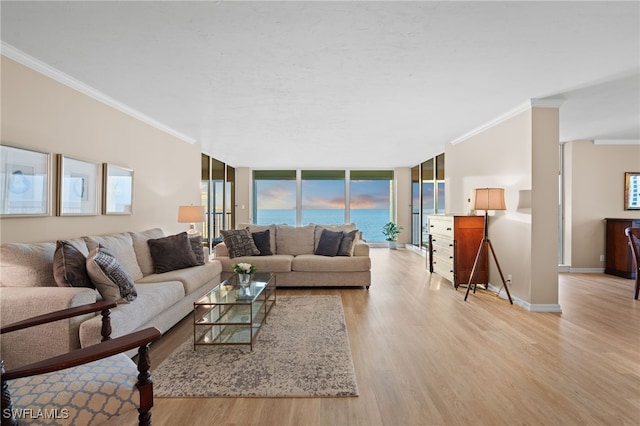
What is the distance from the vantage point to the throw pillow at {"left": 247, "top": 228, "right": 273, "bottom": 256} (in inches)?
205

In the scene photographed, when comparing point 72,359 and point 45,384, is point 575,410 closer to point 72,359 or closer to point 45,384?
point 72,359

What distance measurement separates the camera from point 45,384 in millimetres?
1390

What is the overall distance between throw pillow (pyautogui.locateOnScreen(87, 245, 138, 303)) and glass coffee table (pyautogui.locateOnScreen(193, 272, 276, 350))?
541mm

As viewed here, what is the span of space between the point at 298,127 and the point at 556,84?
329cm

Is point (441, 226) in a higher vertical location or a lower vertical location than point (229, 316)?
higher

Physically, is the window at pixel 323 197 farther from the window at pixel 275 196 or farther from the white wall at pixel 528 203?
the white wall at pixel 528 203

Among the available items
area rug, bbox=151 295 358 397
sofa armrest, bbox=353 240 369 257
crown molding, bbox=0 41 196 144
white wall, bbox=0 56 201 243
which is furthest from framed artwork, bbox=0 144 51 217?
sofa armrest, bbox=353 240 369 257

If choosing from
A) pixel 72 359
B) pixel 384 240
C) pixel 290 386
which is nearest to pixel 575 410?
pixel 290 386

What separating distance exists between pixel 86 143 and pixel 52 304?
2.03 metres

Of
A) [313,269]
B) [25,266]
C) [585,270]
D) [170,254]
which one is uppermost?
[25,266]

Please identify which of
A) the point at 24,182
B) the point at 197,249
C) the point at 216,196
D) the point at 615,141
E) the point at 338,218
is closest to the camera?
the point at 24,182

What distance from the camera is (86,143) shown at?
3.42m

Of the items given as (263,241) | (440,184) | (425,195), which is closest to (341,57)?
(263,241)

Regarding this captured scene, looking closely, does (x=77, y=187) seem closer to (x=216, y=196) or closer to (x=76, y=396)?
(x=76, y=396)
